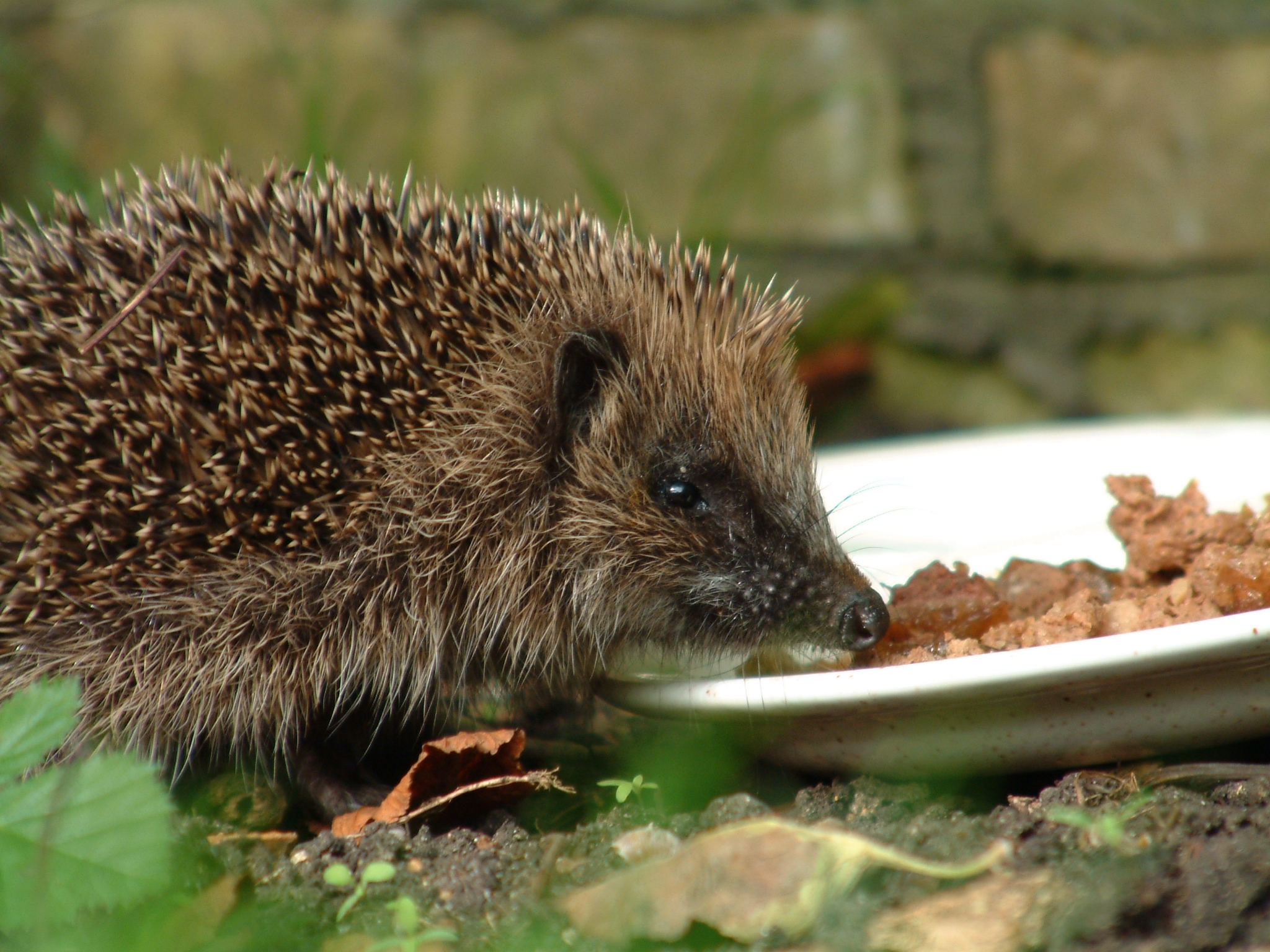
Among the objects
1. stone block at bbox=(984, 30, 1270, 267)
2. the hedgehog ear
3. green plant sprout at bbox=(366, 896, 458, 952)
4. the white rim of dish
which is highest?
stone block at bbox=(984, 30, 1270, 267)

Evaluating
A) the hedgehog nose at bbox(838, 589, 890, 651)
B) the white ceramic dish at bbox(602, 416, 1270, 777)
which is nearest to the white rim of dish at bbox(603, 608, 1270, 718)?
the white ceramic dish at bbox(602, 416, 1270, 777)

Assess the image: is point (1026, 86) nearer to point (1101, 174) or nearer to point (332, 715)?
point (1101, 174)

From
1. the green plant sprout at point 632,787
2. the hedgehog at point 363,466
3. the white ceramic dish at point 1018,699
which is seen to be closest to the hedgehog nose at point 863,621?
the hedgehog at point 363,466

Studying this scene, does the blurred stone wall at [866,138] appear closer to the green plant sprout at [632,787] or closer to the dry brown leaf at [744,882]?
the green plant sprout at [632,787]

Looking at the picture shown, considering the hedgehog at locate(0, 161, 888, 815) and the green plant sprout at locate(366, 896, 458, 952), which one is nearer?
the green plant sprout at locate(366, 896, 458, 952)

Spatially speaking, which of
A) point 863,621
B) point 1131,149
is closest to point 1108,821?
point 863,621

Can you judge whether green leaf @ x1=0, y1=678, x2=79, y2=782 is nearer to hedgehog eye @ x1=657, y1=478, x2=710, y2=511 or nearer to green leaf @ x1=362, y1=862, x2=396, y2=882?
green leaf @ x1=362, y1=862, x2=396, y2=882

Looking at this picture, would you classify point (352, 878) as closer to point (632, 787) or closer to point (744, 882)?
point (632, 787)
